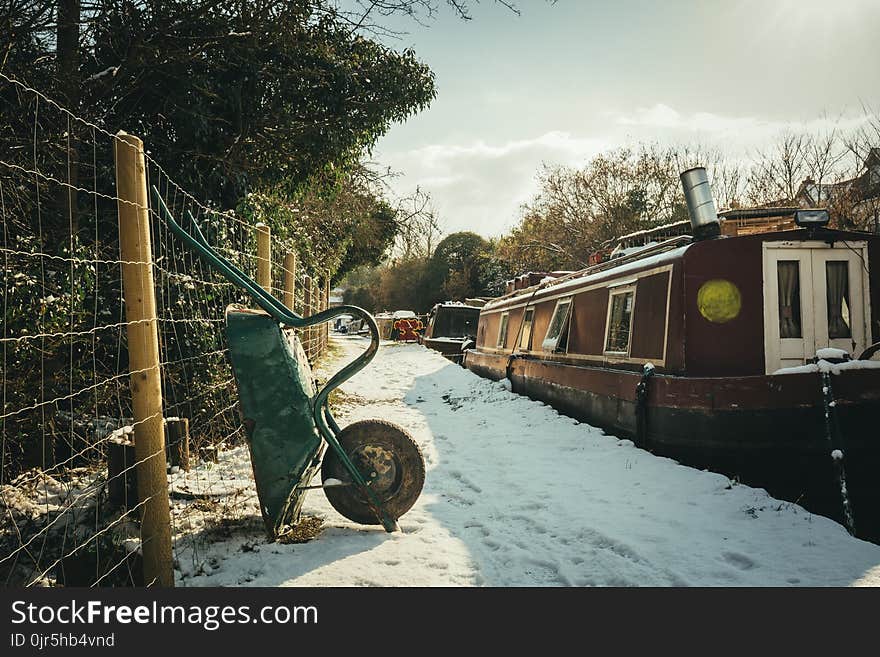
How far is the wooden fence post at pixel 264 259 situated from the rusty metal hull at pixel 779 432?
3916mm

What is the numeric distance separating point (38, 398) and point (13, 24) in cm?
316

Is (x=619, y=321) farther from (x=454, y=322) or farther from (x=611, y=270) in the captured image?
(x=454, y=322)

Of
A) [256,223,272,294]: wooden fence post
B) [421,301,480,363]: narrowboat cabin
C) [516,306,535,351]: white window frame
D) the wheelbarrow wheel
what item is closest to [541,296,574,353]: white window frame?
[516,306,535,351]: white window frame

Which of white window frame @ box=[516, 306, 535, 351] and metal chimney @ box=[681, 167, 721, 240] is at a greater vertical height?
metal chimney @ box=[681, 167, 721, 240]

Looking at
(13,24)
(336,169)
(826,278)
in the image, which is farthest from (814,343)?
(13,24)

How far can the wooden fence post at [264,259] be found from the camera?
500 cm

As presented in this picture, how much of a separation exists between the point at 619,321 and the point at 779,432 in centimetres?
268

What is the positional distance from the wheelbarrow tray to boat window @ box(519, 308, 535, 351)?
25.4 ft

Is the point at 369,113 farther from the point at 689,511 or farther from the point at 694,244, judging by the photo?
the point at 689,511

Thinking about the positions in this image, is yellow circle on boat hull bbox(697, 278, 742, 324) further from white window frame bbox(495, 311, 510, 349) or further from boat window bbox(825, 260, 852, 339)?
white window frame bbox(495, 311, 510, 349)

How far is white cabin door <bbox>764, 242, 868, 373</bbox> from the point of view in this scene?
506cm

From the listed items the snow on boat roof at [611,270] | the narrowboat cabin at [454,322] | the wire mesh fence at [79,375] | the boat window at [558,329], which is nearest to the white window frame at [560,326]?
the boat window at [558,329]

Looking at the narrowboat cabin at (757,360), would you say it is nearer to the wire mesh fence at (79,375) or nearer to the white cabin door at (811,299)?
the white cabin door at (811,299)

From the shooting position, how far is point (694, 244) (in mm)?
5324
